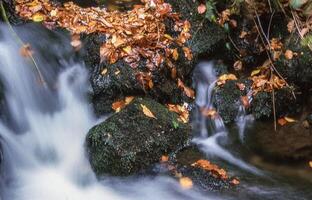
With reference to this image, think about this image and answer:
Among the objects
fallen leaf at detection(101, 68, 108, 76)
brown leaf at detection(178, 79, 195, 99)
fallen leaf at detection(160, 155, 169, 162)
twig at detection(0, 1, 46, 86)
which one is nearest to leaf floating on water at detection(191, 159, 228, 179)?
fallen leaf at detection(160, 155, 169, 162)

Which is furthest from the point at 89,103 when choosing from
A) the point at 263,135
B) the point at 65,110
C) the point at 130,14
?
the point at 263,135

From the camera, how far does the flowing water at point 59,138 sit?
532 cm

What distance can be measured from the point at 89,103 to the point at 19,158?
1259mm

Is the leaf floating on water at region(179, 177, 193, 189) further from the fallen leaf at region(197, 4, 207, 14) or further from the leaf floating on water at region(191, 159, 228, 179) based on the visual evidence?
the fallen leaf at region(197, 4, 207, 14)

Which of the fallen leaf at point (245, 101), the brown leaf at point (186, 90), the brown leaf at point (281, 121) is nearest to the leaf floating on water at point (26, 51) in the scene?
the brown leaf at point (186, 90)

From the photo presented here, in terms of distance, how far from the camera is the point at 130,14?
732 cm

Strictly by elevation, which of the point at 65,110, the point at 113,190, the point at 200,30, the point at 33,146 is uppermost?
A: the point at 200,30

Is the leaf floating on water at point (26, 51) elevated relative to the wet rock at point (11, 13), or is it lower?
lower

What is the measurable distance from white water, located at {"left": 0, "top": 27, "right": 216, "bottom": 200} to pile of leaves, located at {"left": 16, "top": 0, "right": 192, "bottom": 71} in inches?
21.7

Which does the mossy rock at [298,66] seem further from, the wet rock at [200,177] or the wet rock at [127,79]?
the wet rock at [200,177]

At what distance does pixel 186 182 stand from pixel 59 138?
1855mm

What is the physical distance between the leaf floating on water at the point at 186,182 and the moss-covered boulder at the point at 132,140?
17.4 inches

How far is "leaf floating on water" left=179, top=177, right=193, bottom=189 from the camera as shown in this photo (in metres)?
5.29

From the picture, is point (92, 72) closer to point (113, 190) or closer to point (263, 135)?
point (113, 190)
